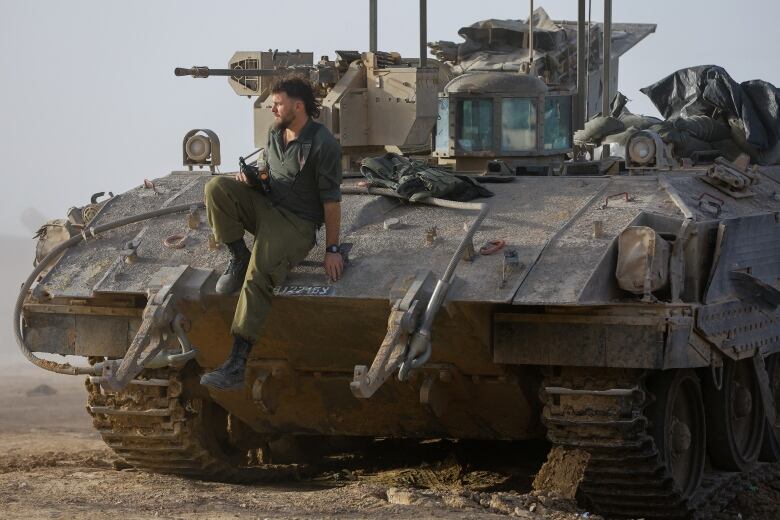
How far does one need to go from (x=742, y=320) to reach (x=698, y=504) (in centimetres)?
→ 117

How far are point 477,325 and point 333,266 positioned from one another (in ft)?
2.86

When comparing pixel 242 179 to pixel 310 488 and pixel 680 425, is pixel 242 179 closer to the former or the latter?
pixel 310 488

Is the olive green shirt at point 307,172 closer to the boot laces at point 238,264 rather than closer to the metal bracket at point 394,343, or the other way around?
the boot laces at point 238,264

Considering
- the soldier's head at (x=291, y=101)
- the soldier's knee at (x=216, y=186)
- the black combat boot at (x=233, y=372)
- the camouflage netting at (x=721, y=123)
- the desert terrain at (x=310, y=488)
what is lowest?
the desert terrain at (x=310, y=488)

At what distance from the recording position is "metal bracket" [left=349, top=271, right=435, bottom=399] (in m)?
8.86

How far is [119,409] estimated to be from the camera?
35.4 feet

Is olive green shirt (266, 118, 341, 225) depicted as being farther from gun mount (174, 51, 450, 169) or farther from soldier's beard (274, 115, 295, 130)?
gun mount (174, 51, 450, 169)

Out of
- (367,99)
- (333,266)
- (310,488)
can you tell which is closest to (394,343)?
(333,266)

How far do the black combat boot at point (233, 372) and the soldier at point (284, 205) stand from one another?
20 centimetres

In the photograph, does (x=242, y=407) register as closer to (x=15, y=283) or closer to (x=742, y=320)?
(x=742, y=320)

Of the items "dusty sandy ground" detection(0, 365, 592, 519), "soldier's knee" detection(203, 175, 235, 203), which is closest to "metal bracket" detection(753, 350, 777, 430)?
"dusty sandy ground" detection(0, 365, 592, 519)

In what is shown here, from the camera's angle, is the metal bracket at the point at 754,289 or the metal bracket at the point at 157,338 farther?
the metal bracket at the point at 754,289

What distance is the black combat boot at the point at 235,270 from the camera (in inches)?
383

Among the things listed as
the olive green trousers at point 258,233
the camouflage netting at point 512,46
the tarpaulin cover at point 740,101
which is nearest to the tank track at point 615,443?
the olive green trousers at point 258,233
